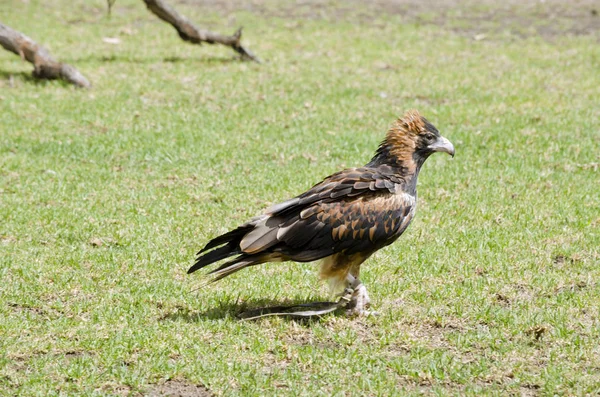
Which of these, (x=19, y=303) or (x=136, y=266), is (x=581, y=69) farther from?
(x=19, y=303)

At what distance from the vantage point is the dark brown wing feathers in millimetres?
6496

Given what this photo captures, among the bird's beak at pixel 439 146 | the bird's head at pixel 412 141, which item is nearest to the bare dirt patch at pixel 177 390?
the bird's head at pixel 412 141

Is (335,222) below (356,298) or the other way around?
the other way around

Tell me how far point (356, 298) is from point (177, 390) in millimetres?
1699

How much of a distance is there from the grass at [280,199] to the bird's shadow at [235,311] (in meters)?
0.03

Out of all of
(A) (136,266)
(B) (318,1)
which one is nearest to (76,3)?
(B) (318,1)

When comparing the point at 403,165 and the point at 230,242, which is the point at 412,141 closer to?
the point at 403,165

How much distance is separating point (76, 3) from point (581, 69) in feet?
42.1

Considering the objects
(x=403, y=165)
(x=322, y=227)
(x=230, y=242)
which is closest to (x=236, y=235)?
(x=230, y=242)

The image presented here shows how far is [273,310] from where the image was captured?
6.92 metres

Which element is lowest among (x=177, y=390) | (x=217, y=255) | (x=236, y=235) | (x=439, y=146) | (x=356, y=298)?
(x=177, y=390)

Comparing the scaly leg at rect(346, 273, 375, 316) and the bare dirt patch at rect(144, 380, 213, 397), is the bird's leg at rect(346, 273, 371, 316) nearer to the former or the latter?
the scaly leg at rect(346, 273, 375, 316)

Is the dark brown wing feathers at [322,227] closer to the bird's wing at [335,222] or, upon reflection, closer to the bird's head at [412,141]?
the bird's wing at [335,222]

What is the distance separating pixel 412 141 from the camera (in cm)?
707
